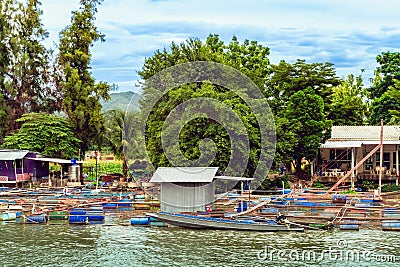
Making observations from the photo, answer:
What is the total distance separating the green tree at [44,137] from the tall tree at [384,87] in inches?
1126

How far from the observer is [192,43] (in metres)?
49.2

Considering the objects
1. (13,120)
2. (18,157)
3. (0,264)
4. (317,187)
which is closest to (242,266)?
(0,264)

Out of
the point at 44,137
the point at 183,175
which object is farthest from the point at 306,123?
the point at 44,137

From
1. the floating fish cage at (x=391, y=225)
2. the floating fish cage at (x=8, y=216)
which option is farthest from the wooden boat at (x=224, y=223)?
the floating fish cage at (x=8, y=216)

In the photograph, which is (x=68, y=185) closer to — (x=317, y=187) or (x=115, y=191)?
(x=115, y=191)

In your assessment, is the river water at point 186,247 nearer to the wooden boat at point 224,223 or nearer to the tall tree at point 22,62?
the wooden boat at point 224,223

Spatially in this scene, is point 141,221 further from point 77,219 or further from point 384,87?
point 384,87

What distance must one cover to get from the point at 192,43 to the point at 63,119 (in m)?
15.4

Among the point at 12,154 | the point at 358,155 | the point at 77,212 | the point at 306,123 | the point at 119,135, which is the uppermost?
the point at 306,123

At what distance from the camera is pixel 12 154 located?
47.8 metres

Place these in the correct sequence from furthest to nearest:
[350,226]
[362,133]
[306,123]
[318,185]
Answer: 1. [362,133]
2. [306,123]
3. [318,185]
4. [350,226]

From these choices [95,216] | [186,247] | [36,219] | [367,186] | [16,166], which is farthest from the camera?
[16,166]
